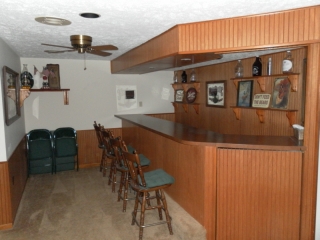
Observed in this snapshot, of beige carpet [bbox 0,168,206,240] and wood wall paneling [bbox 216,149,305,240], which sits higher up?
wood wall paneling [bbox 216,149,305,240]

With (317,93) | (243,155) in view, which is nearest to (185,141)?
(243,155)

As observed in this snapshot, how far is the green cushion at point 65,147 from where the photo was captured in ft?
16.0

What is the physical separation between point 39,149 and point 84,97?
1.25 meters

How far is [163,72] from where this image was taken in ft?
19.2

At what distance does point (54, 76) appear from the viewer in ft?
16.2

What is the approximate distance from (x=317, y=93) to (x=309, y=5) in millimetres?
718

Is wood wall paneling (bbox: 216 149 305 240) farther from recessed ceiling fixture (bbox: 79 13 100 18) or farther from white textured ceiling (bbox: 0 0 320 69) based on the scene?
recessed ceiling fixture (bbox: 79 13 100 18)

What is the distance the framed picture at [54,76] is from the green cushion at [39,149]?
101 centimetres

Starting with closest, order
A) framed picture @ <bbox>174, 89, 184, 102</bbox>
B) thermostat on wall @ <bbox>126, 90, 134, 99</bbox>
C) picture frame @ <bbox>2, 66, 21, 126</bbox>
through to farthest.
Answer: picture frame @ <bbox>2, 66, 21, 126</bbox>, thermostat on wall @ <bbox>126, 90, 134, 99</bbox>, framed picture @ <bbox>174, 89, 184, 102</bbox>

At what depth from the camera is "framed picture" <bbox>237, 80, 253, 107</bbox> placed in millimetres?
3951

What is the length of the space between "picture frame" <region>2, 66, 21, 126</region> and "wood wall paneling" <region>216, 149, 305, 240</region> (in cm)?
242

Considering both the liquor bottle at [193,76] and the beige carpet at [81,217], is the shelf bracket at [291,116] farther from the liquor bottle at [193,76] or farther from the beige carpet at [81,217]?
the liquor bottle at [193,76]

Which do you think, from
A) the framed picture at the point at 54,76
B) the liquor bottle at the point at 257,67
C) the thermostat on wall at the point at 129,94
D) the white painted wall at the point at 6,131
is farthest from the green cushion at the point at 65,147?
the liquor bottle at the point at 257,67

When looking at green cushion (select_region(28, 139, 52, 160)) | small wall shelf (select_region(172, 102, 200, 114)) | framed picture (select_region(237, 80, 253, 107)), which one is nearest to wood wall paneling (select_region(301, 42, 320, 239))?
framed picture (select_region(237, 80, 253, 107))
